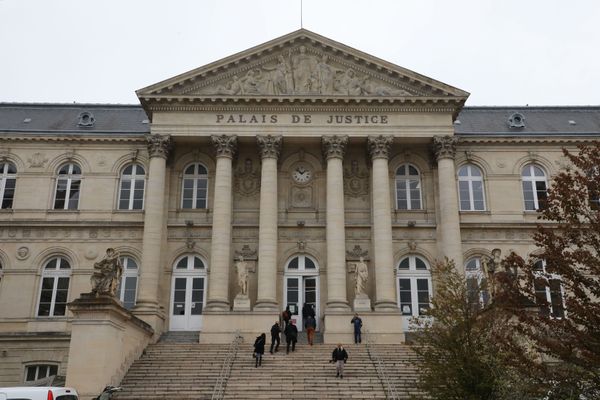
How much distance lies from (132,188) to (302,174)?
9252 millimetres

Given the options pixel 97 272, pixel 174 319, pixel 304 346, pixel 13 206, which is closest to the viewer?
pixel 97 272

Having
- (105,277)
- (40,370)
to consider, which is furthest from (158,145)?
(40,370)

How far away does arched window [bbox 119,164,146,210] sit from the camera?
34594 mm

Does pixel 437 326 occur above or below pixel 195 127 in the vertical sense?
below

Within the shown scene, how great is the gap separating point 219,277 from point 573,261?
19.6m

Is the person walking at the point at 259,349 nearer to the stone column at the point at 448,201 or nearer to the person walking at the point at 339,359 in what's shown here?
the person walking at the point at 339,359

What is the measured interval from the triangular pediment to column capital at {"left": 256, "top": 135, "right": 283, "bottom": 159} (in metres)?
2.04

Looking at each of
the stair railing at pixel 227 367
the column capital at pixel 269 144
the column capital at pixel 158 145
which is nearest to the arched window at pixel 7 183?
the column capital at pixel 158 145

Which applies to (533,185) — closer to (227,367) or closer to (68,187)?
(227,367)

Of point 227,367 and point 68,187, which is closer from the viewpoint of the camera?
point 227,367

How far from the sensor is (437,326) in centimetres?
1741

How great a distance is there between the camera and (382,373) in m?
23.8

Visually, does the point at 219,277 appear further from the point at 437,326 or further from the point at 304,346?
the point at 437,326

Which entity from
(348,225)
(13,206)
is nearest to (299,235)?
(348,225)
